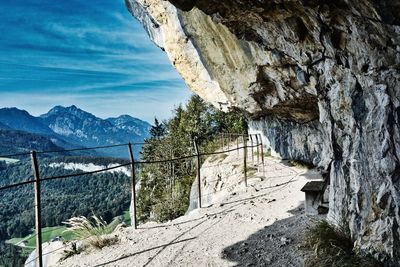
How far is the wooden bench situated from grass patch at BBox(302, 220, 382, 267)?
6.87 feet

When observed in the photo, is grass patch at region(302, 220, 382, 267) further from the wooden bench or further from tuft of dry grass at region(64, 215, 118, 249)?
tuft of dry grass at region(64, 215, 118, 249)

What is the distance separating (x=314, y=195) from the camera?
8422 millimetres

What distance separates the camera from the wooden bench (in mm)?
8211

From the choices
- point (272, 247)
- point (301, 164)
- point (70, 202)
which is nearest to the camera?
point (272, 247)

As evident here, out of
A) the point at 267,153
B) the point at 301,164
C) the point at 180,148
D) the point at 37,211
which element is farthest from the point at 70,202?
the point at 37,211

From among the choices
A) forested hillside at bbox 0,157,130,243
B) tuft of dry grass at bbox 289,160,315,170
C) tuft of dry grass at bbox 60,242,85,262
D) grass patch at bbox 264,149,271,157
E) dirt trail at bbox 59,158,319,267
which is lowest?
forested hillside at bbox 0,157,130,243

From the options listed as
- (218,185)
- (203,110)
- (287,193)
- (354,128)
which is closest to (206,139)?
(203,110)

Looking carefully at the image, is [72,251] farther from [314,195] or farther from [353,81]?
[353,81]

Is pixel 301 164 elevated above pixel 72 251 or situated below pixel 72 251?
above

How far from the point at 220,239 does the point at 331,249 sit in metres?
2.79

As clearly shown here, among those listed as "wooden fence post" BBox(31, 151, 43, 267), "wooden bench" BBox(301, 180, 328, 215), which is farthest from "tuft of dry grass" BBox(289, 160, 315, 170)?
"wooden fence post" BBox(31, 151, 43, 267)

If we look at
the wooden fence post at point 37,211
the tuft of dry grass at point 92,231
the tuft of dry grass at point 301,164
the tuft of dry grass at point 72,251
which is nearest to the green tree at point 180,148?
the tuft of dry grass at point 301,164

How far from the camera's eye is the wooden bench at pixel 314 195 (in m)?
8.21

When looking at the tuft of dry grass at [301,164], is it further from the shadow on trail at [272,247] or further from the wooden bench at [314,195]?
the shadow on trail at [272,247]
